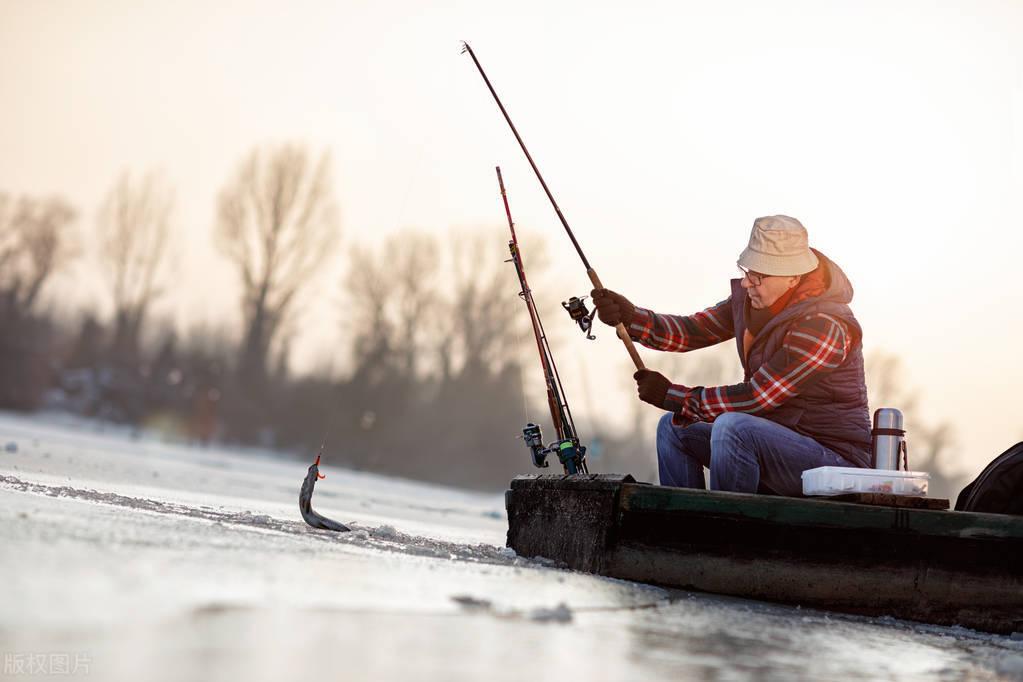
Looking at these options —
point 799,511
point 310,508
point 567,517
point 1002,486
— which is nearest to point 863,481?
point 799,511

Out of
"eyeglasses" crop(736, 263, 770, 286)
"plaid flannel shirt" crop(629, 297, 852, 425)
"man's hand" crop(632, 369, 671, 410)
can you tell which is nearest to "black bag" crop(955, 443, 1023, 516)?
"plaid flannel shirt" crop(629, 297, 852, 425)

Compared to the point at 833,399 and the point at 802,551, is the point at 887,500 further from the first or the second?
the point at 833,399

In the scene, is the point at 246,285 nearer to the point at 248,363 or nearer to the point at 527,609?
the point at 248,363

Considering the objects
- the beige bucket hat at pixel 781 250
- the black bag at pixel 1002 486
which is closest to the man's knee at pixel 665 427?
the beige bucket hat at pixel 781 250

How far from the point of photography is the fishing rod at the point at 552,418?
5.25 m

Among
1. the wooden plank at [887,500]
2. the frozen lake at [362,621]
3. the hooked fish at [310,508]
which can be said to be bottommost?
the frozen lake at [362,621]

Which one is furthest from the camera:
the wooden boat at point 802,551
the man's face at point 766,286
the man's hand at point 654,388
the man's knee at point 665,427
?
the man's knee at point 665,427

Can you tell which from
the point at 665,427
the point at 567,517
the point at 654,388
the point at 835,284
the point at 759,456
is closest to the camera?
the point at 567,517

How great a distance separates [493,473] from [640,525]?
44.5 metres

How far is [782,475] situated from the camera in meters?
4.60

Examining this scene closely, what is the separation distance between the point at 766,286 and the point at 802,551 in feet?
3.57

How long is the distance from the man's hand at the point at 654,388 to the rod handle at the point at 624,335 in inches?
7.0

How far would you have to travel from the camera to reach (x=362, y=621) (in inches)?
96.9

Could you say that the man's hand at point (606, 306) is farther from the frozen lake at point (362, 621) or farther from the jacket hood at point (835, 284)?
the frozen lake at point (362, 621)
